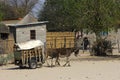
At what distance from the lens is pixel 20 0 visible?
3674 inches

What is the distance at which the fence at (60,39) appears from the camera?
155 ft

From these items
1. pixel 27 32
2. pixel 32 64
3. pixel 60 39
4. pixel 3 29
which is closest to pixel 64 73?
pixel 32 64

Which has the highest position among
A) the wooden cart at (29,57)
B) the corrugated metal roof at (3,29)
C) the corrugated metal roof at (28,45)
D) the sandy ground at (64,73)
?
the corrugated metal roof at (3,29)

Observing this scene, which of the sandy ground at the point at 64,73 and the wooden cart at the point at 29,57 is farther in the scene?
the wooden cart at the point at 29,57

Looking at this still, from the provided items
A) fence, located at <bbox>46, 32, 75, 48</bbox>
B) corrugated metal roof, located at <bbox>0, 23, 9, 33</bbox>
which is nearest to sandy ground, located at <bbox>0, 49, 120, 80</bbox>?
fence, located at <bbox>46, 32, 75, 48</bbox>

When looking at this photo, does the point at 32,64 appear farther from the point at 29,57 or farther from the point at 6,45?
the point at 6,45

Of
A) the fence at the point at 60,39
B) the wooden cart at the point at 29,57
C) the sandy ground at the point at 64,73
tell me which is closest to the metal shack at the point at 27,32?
the fence at the point at 60,39

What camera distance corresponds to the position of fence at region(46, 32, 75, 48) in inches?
1858

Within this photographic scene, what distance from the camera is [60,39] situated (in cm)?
4994

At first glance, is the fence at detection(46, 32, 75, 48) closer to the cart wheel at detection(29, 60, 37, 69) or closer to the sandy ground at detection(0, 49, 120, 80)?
the cart wheel at detection(29, 60, 37, 69)

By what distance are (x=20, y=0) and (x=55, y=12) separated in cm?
1543

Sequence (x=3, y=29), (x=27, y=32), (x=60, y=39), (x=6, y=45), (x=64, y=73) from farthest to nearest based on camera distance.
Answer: (x=3, y=29) < (x=27, y=32) < (x=60, y=39) < (x=6, y=45) < (x=64, y=73)

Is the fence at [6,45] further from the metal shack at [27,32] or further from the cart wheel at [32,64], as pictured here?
the metal shack at [27,32]

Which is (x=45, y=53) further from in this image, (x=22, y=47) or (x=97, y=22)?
(x=97, y=22)
